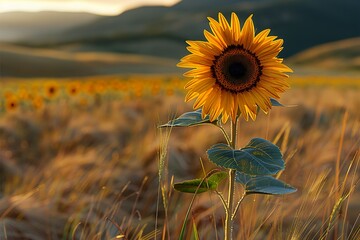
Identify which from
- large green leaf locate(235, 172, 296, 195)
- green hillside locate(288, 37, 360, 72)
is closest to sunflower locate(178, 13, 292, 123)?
large green leaf locate(235, 172, 296, 195)

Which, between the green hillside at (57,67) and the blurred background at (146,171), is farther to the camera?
the green hillside at (57,67)

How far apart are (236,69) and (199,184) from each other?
0.25 m

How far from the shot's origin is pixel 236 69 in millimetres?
1113

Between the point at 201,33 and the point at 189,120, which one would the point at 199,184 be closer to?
the point at 189,120

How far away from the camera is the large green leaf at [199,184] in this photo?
3.92 ft

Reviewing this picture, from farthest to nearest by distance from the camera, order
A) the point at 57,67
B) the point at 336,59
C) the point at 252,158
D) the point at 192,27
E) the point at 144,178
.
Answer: the point at 192,27, the point at 336,59, the point at 57,67, the point at 144,178, the point at 252,158

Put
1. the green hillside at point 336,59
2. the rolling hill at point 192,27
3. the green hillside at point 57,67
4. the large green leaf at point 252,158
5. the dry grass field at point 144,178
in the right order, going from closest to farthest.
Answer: the large green leaf at point 252,158 < the dry grass field at point 144,178 < the green hillside at point 57,67 < the green hillside at point 336,59 < the rolling hill at point 192,27

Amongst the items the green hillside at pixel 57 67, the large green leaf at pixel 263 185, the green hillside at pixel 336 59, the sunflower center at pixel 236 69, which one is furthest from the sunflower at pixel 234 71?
the green hillside at pixel 336 59

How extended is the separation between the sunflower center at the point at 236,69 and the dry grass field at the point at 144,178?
19 centimetres

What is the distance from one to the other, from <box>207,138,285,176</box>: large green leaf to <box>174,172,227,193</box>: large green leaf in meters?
0.10

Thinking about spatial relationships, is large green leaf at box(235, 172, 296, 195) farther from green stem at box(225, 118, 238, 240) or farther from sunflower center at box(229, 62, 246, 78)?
sunflower center at box(229, 62, 246, 78)

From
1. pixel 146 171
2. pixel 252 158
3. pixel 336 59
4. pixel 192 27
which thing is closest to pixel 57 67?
pixel 146 171

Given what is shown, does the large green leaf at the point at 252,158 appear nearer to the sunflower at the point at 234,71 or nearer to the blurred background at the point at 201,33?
the sunflower at the point at 234,71

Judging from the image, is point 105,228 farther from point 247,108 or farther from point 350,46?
point 350,46
